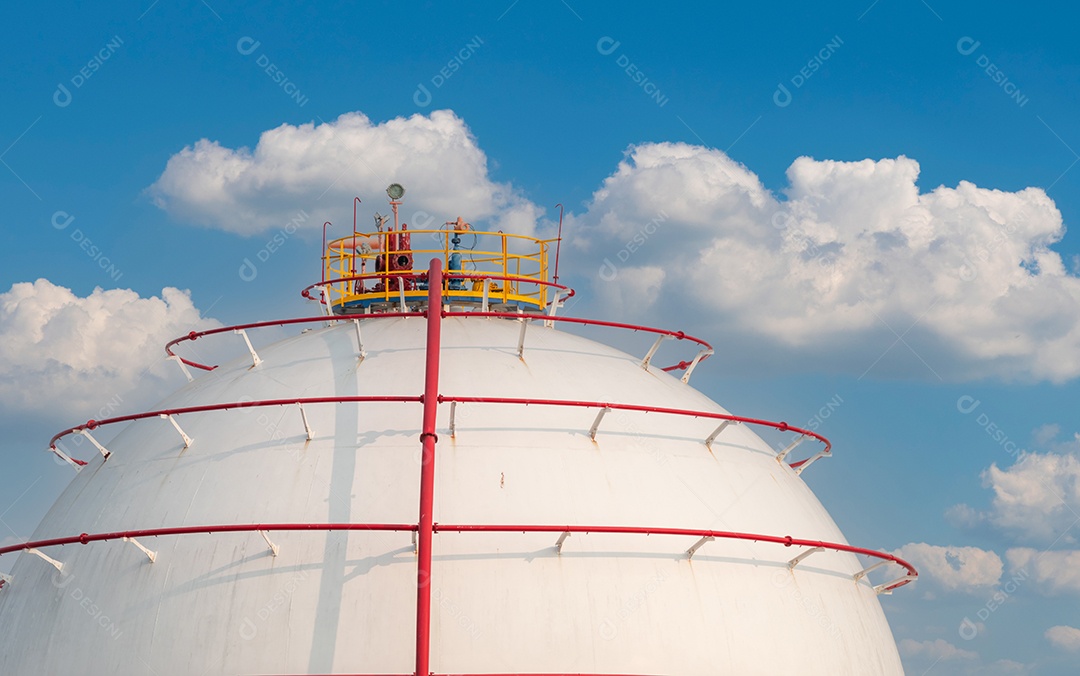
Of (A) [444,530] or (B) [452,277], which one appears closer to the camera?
(A) [444,530]

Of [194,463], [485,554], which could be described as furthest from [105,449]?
[485,554]

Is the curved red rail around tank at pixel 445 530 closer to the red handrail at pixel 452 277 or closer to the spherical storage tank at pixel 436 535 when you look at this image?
the spherical storage tank at pixel 436 535

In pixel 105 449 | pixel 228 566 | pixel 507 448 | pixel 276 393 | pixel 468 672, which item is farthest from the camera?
pixel 105 449

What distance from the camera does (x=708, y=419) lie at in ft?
61.1

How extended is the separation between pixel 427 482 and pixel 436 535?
0.72 m

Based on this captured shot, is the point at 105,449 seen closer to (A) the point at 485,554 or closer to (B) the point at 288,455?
(B) the point at 288,455

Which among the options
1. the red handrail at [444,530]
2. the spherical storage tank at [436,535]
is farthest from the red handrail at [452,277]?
the red handrail at [444,530]

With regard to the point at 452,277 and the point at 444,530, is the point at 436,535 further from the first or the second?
the point at 452,277

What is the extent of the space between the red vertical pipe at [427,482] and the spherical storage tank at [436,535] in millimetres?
28

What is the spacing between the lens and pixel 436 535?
15.0 metres

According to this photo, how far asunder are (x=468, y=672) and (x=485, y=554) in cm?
148

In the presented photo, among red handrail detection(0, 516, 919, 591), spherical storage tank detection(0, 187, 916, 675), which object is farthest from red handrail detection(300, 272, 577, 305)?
red handrail detection(0, 516, 919, 591)

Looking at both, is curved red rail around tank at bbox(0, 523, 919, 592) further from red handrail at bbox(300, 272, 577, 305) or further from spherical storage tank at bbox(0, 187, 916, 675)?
red handrail at bbox(300, 272, 577, 305)

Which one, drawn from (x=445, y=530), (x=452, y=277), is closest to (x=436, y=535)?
(x=445, y=530)
